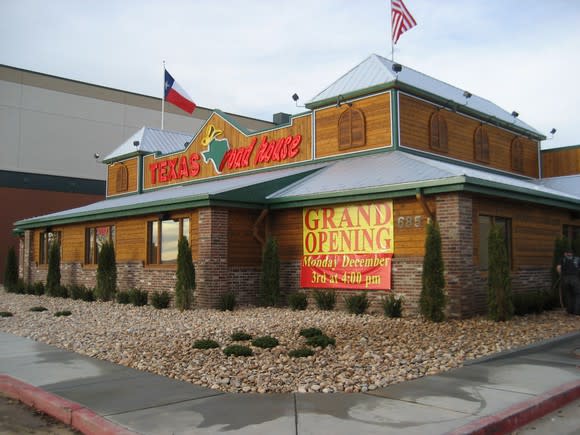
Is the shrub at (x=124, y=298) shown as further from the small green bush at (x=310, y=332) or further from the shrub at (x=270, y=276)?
the small green bush at (x=310, y=332)

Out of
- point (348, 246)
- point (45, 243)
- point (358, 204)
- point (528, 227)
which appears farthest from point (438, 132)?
point (45, 243)

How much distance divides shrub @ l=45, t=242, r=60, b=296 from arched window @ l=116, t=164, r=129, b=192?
6.13 metres

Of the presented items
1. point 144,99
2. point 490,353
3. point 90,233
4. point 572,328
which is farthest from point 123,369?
point 144,99

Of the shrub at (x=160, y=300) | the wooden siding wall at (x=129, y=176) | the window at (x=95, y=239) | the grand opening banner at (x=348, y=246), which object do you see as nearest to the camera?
the grand opening banner at (x=348, y=246)

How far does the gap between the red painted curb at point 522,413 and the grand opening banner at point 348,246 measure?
299 inches

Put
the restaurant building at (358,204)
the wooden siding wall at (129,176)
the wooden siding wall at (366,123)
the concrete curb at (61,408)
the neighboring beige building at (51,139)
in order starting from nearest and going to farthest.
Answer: the concrete curb at (61,408)
the restaurant building at (358,204)
the wooden siding wall at (366,123)
the wooden siding wall at (129,176)
the neighboring beige building at (51,139)

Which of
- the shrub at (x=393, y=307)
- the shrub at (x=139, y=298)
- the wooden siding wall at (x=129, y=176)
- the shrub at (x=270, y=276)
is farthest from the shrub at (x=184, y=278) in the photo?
the wooden siding wall at (x=129, y=176)

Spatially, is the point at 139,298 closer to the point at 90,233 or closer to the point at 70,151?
the point at 90,233

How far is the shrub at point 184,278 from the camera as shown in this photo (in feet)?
54.1

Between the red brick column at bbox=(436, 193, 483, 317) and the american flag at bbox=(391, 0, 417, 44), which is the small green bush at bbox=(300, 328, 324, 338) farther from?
the american flag at bbox=(391, 0, 417, 44)

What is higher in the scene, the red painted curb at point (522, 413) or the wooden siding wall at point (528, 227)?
the wooden siding wall at point (528, 227)

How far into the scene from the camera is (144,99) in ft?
136

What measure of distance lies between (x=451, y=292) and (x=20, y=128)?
30106mm

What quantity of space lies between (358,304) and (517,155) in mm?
13049
